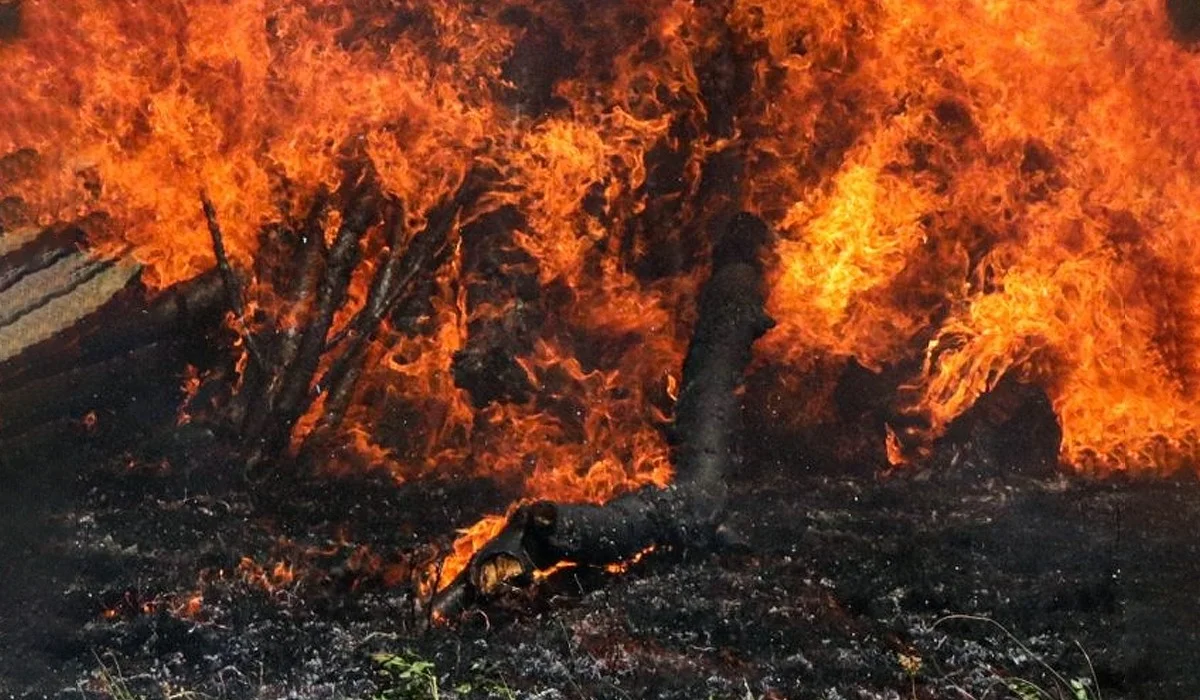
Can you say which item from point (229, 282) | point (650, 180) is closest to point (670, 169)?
point (650, 180)

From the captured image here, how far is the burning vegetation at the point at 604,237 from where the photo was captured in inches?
211

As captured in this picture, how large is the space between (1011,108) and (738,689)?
4454 millimetres

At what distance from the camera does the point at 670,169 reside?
643 centimetres

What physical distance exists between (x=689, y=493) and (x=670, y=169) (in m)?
2.55

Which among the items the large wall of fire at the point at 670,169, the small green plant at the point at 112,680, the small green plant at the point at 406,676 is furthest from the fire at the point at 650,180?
the small green plant at the point at 112,680

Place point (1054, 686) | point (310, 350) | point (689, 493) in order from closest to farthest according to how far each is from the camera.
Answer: point (1054, 686) < point (689, 493) < point (310, 350)

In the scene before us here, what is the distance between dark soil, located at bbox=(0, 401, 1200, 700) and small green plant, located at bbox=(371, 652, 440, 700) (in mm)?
14

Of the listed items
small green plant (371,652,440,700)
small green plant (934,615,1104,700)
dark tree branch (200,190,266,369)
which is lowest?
small green plant (934,615,1104,700)

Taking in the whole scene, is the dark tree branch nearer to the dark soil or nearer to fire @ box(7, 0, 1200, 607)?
fire @ box(7, 0, 1200, 607)

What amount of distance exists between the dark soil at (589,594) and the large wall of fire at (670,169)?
24.7 inches

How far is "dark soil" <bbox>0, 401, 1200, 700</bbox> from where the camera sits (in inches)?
161

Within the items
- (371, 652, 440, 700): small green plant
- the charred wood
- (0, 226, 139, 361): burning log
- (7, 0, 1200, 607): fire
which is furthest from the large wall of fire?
(371, 652, 440, 700): small green plant

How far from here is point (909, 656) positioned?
14.0 ft

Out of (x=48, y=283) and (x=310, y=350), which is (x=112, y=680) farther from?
(x=48, y=283)
